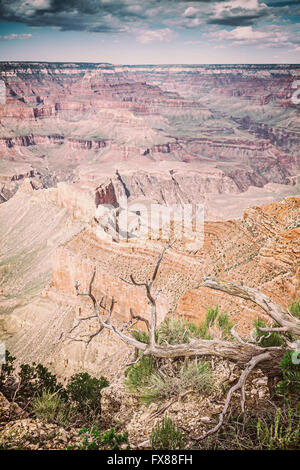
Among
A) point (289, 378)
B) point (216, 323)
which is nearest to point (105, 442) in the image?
point (289, 378)

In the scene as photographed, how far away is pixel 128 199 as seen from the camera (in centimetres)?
8812

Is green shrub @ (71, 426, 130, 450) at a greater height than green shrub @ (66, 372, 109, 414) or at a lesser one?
greater

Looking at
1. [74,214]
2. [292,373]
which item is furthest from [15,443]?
[74,214]

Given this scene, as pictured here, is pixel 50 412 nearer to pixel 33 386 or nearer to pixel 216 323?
pixel 33 386

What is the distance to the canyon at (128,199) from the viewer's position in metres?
15.2

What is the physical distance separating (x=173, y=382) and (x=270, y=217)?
11.8 meters

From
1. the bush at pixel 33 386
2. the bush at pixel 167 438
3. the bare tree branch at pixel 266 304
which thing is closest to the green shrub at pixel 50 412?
the bush at pixel 33 386

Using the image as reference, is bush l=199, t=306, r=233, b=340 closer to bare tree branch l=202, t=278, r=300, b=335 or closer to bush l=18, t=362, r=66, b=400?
bare tree branch l=202, t=278, r=300, b=335

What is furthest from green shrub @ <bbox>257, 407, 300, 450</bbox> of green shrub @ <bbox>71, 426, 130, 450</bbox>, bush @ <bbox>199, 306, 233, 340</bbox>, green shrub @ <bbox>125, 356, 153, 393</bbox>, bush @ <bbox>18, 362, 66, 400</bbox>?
bush @ <bbox>18, 362, 66, 400</bbox>

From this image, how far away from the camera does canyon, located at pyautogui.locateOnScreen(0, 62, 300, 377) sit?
15.2 m

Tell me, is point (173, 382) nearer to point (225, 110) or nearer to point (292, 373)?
point (292, 373)

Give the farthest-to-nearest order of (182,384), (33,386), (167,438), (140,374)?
(33,386) < (140,374) < (182,384) < (167,438)

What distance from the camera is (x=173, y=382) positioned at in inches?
222

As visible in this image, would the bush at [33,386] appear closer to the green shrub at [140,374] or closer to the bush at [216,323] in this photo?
the green shrub at [140,374]
